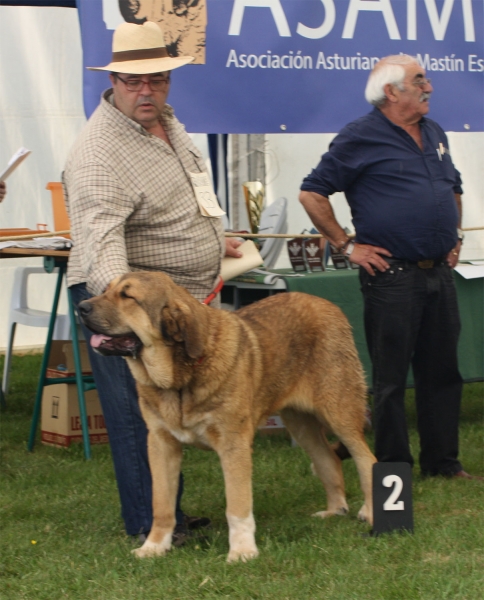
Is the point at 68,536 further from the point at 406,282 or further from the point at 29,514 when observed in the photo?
the point at 406,282

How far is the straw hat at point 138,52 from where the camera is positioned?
3865 mm

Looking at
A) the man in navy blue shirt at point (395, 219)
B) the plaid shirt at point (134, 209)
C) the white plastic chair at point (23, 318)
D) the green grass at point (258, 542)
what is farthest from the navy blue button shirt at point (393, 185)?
the white plastic chair at point (23, 318)

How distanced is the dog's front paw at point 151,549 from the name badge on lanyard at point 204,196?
58.1 inches

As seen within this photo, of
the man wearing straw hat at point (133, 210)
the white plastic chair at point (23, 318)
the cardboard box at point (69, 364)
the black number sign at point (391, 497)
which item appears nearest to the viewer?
the man wearing straw hat at point (133, 210)

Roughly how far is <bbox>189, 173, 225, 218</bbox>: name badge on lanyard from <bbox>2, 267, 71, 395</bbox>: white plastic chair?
2828 mm

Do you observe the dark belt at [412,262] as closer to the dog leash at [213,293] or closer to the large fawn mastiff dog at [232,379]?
the large fawn mastiff dog at [232,379]

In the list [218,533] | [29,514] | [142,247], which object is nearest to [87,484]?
[29,514]

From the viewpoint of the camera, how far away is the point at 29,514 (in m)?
4.83

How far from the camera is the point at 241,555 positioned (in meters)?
3.81

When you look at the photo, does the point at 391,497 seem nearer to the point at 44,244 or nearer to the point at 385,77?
the point at 385,77

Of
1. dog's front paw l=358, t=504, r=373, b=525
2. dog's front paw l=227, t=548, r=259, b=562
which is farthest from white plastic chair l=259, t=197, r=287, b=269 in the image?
dog's front paw l=227, t=548, r=259, b=562

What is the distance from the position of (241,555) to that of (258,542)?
32 centimetres

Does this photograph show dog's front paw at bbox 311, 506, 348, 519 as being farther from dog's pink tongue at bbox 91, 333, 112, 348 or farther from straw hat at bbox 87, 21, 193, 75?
straw hat at bbox 87, 21, 193, 75

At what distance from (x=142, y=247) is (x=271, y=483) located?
6.41 feet
